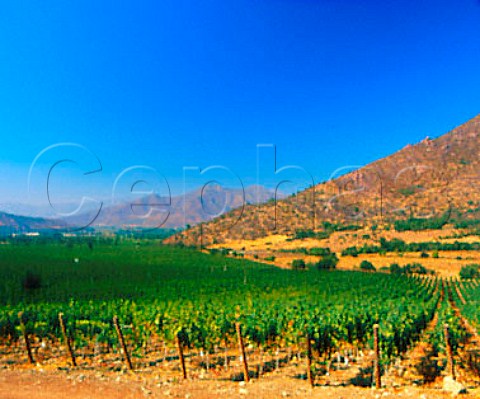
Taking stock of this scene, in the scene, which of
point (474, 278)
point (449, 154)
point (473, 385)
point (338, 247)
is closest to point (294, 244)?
point (338, 247)

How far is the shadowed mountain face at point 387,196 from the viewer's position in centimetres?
9538

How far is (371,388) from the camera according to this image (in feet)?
30.8

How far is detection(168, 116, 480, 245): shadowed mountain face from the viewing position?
313 feet

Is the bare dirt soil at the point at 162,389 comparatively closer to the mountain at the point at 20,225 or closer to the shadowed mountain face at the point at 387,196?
the shadowed mountain face at the point at 387,196

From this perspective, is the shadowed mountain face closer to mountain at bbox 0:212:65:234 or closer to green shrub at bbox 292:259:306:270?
green shrub at bbox 292:259:306:270

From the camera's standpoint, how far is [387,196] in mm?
103688

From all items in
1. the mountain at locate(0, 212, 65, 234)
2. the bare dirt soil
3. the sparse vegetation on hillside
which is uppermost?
the mountain at locate(0, 212, 65, 234)

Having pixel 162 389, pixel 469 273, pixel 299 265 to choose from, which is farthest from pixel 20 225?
pixel 162 389

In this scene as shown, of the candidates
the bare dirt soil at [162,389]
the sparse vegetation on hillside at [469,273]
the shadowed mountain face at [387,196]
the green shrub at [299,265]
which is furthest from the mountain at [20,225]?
the bare dirt soil at [162,389]

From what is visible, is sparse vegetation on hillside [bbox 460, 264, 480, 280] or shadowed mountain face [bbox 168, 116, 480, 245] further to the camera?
shadowed mountain face [bbox 168, 116, 480, 245]

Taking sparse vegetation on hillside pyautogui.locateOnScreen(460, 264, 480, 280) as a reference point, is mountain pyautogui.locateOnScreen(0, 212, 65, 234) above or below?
above

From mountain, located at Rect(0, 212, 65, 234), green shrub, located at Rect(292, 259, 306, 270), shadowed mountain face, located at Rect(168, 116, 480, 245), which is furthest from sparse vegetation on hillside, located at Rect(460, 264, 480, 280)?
mountain, located at Rect(0, 212, 65, 234)

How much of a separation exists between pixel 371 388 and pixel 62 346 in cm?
1125

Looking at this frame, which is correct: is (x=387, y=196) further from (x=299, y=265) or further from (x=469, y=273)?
(x=469, y=273)
